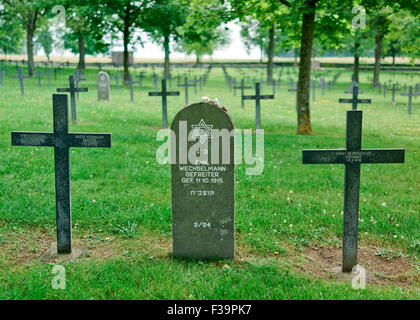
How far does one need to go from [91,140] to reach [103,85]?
1966cm

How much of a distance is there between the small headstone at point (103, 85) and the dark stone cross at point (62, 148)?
62.9 feet

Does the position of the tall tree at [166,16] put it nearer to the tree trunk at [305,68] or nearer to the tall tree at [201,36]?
the tall tree at [201,36]

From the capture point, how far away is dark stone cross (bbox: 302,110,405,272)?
5.02m

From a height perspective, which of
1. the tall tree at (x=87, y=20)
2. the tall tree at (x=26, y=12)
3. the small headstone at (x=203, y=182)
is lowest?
the small headstone at (x=203, y=182)

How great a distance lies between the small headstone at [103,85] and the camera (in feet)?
78.4

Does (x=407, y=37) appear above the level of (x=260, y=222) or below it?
above

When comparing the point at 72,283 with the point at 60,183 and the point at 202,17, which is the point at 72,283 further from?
the point at 202,17

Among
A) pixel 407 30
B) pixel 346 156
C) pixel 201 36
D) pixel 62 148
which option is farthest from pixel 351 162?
pixel 201 36

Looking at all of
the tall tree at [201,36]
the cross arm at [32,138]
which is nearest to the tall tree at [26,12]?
the tall tree at [201,36]

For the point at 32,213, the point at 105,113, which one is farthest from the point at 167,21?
the point at 32,213

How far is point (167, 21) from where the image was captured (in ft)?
118
